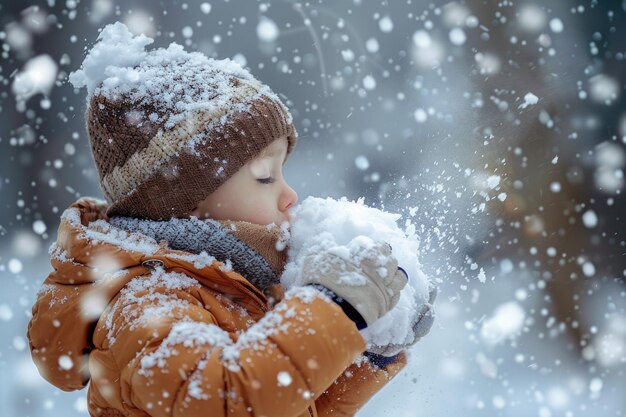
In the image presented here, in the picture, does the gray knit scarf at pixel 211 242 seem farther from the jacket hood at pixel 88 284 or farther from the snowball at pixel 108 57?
the snowball at pixel 108 57

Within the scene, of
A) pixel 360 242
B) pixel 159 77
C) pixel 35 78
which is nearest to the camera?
pixel 360 242

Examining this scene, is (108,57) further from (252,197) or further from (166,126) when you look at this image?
(252,197)

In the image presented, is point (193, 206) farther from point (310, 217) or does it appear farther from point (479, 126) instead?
point (479, 126)

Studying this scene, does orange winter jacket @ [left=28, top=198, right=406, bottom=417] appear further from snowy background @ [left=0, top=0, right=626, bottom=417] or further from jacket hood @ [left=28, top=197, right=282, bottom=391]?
snowy background @ [left=0, top=0, right=626, bottom=417]

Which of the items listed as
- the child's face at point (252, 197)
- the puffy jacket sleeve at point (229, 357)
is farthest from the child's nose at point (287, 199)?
the puffy jacket sleeve at point (229, 357)

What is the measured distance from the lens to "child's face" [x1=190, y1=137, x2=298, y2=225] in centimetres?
108

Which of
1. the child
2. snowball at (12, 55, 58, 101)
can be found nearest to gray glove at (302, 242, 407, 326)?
the child

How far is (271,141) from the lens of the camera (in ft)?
3.62

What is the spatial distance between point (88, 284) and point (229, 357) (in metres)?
0.31

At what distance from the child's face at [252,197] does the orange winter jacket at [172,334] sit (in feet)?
0.42

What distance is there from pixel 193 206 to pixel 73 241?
21 cm

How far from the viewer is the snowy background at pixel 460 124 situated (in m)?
2.39

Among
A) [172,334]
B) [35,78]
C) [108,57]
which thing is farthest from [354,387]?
[35,78]

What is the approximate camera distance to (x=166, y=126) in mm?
1030
